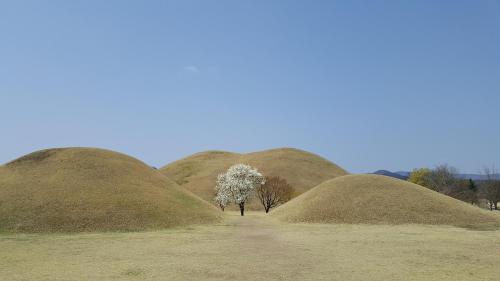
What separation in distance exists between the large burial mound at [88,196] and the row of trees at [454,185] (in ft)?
218

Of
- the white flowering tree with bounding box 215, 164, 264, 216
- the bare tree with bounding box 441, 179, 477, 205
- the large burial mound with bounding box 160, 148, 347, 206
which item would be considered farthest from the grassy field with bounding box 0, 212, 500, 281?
the large burial mound with bounding box 160, 148, 347, 206

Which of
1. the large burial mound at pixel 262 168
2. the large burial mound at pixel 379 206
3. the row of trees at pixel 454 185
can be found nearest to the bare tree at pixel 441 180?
the row of trees at pixel 454 185

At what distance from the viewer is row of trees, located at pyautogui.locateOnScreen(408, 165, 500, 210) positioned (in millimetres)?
93681

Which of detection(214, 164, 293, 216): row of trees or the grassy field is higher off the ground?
detection(214, 164, 293, 216): row of trees

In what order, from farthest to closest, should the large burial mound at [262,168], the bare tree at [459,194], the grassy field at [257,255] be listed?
1. the large burial mound at [262,168]
2. the bare tree at [459,194]
3. the grassy field at [257,255]

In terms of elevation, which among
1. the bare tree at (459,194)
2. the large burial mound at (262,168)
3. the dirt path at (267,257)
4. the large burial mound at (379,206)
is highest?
the large burial mound at (262,168)

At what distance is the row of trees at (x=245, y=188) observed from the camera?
72938 millimetres

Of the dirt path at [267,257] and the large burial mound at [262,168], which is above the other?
the large burial mound at [262,168]

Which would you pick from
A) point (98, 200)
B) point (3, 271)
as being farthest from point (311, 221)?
point (3, 271)

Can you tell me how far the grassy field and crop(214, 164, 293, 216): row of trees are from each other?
30092 millimetres

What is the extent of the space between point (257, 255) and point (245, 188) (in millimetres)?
45622

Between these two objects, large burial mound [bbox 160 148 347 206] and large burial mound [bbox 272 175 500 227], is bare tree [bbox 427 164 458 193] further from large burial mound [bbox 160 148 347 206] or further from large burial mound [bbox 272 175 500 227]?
large burial mound [bbox 272 175 500 227]

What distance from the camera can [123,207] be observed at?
158 ft

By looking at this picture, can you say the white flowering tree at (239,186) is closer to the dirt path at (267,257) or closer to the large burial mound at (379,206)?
the large burial mound at (379,206)
